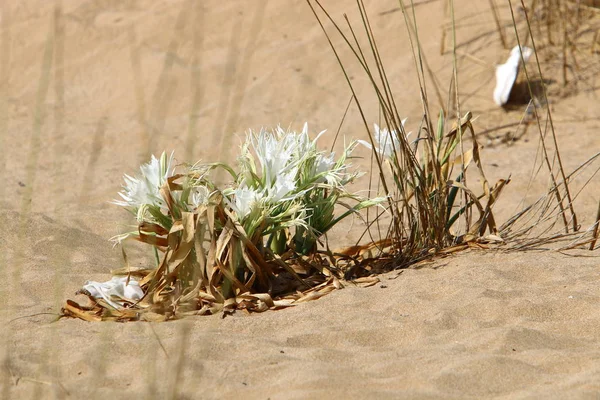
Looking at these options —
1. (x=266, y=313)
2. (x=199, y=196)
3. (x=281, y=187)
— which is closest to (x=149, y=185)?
(x=199, y=196)

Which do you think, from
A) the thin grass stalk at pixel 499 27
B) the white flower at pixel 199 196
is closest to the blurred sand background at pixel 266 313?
the thin grass stalk at pixel 499 27

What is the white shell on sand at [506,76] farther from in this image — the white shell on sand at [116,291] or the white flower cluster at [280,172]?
the white shell on sand at [116,291]

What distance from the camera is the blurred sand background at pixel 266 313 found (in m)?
1.99

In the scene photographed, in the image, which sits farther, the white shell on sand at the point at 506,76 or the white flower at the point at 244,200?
the white shell on sand at the point at 506,76

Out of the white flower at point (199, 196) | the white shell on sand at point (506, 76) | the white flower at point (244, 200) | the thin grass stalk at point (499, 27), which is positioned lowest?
the white flower at point (244, 200)

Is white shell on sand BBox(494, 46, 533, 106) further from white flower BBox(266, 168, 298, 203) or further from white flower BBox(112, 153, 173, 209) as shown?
white flower BBox(112, 153, 173, 209)

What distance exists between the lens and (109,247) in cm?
341

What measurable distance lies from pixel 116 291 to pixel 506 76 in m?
3.25

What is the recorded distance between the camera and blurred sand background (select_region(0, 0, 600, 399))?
1993 mm

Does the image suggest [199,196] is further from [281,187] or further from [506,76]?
[506,76]

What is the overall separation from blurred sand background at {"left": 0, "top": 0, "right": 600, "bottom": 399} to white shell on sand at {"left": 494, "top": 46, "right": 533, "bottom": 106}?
0.32 ft

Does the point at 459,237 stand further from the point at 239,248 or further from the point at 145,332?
the point at 145,332

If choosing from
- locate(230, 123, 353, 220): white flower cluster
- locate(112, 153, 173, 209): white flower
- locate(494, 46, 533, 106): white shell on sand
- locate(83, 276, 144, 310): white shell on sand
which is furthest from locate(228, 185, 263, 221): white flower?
locate(494, 46, 533, 106): white shell on sand

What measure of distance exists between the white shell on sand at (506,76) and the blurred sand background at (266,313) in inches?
3.8
